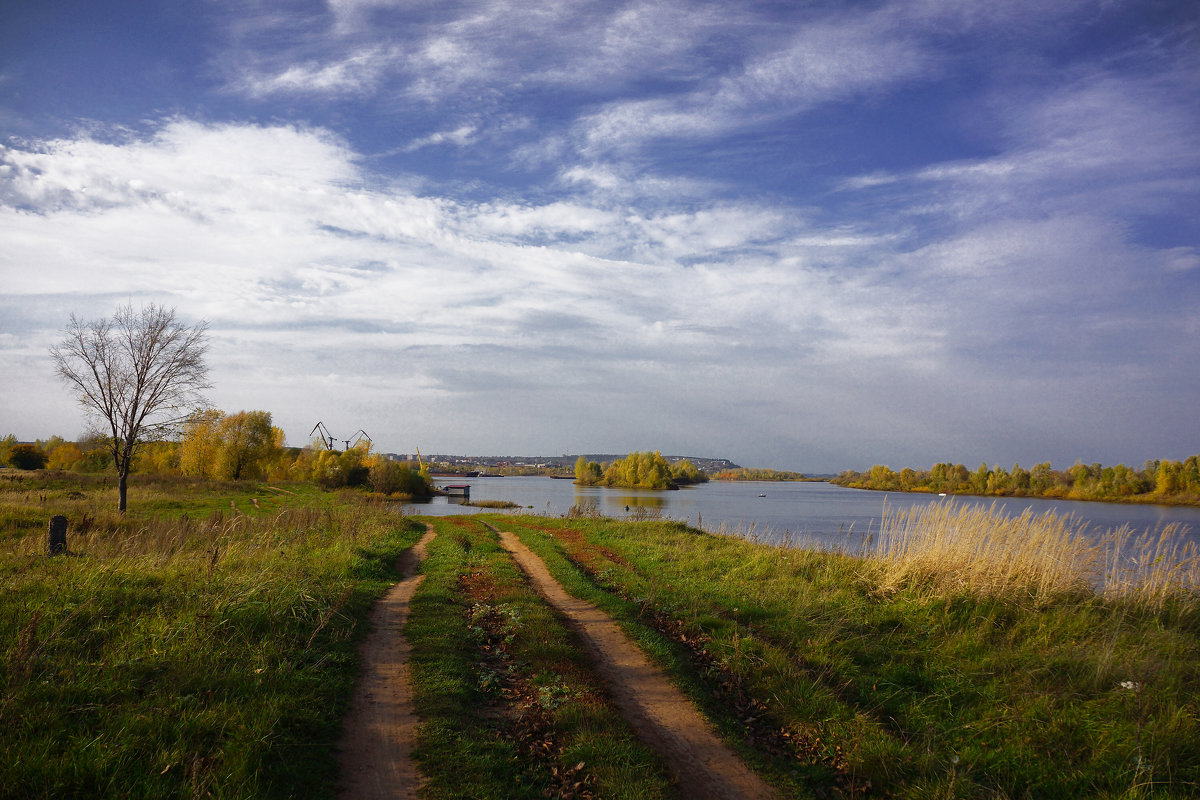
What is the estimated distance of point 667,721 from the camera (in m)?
5.88

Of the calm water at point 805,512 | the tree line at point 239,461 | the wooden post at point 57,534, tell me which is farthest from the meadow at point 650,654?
the tree line at point 239,461

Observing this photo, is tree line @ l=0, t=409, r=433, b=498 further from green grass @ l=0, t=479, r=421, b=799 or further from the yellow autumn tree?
green grass @ l=0, t=479, r=421, b=799

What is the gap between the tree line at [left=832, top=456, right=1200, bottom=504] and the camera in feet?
206

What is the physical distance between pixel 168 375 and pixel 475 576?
17385mm

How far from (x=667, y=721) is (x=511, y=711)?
1561mm

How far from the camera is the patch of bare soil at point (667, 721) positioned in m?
4.88

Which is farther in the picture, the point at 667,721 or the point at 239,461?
the point at 239,461

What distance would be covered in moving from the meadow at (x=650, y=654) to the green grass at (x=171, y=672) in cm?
3

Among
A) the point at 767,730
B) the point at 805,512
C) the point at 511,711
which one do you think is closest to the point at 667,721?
the point at 767,730

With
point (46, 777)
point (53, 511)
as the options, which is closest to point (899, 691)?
point (46, 777)

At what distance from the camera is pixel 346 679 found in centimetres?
625

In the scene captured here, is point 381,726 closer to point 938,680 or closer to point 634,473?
point 938,680

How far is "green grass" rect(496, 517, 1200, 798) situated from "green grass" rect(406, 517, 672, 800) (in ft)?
4.23

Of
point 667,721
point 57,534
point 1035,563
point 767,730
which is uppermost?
point 1035,563
